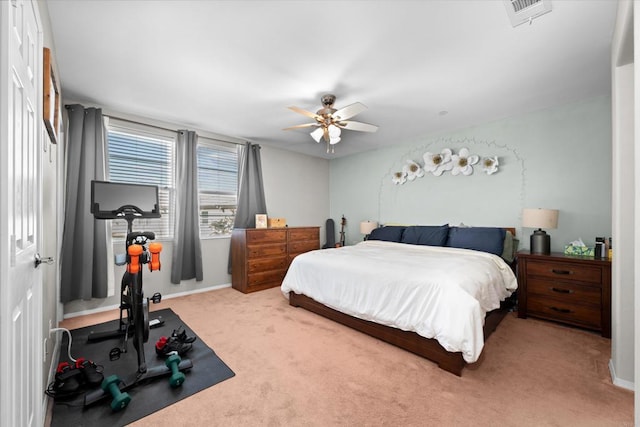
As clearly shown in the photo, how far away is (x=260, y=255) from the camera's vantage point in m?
4.04

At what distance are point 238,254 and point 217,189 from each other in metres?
1.10

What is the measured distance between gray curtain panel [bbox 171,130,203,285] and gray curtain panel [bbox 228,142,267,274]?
0.64 metres

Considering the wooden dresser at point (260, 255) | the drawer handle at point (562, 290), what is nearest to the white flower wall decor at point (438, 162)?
the drawer handle at point (562, 290)

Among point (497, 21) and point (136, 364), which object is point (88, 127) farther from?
point (497, 21)

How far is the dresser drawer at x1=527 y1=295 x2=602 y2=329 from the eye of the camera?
248cm

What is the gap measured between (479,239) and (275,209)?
3285 mm

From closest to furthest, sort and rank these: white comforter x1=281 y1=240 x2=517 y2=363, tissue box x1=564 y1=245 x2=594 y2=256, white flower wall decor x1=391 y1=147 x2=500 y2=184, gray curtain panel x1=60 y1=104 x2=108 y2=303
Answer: white comforter x1=281 y1=240 x2=517 y2=363, tissue box x1=564 y1=245 x2=594 y2=256, gray curtain panel x1=60 y1=104 x2=108 y2=303, white flower wall decor x1=391 y1=147 x2=500 y2=184

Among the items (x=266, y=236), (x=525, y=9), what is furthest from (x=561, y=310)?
(x=266, y=236)

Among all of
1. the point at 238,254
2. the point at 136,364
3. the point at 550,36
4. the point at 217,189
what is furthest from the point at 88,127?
the point at 550,36

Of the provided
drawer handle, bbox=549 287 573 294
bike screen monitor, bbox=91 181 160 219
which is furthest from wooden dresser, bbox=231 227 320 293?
drawer handle, bbox=549 287 573 294

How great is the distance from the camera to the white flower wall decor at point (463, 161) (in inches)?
148

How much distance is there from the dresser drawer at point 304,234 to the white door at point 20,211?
327cm

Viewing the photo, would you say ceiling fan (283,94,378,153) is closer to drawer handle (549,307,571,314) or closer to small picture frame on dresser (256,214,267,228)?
small picture frame on dresser (256,214,267,228)

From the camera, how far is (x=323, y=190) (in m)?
5.74
